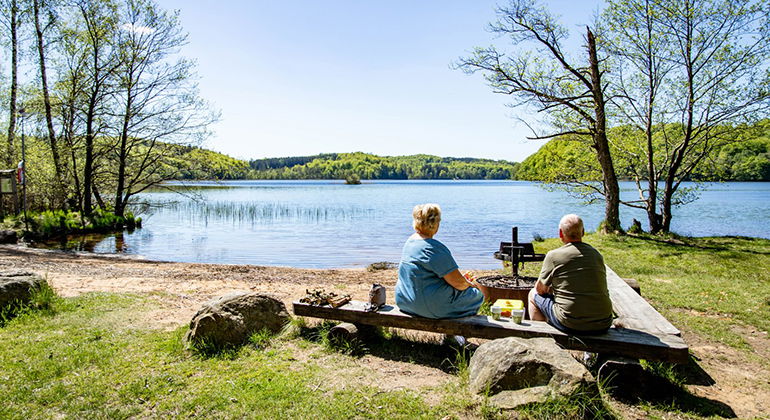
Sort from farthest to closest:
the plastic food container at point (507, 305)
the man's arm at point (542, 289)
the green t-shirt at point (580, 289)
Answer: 1. the plastic food container at point (507, 305)
2. the man's arm at point (542, 289)
3. the green t-shirt at point (580, 289)

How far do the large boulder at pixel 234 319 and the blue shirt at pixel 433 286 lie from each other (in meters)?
1.93

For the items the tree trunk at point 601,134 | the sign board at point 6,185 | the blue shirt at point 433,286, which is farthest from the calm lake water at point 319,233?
the blue shirt at point 433,286

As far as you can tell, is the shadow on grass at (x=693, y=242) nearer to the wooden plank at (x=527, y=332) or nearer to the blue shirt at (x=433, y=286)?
the wooden plank at (x=527, y=332)

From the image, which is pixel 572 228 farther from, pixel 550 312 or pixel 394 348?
pixel 394 348

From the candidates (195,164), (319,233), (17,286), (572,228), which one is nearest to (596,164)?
(319,233)

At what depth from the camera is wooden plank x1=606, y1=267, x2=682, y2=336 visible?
15.3 ft

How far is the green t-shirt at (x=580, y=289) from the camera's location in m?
4.52

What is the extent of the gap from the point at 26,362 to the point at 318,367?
3025 mm

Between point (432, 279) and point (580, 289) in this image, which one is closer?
point (580, 289)

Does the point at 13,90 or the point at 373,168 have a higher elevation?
the point at 373,168

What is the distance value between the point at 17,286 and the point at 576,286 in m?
7.33

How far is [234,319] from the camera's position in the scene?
5.42 m

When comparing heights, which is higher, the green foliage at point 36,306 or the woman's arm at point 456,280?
the woman's arm at point 456,280

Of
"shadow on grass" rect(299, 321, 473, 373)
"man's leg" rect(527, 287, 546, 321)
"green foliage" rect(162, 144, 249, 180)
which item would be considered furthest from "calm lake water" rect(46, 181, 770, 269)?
"shadow on grass" rect(299, 321, 473, 373)
